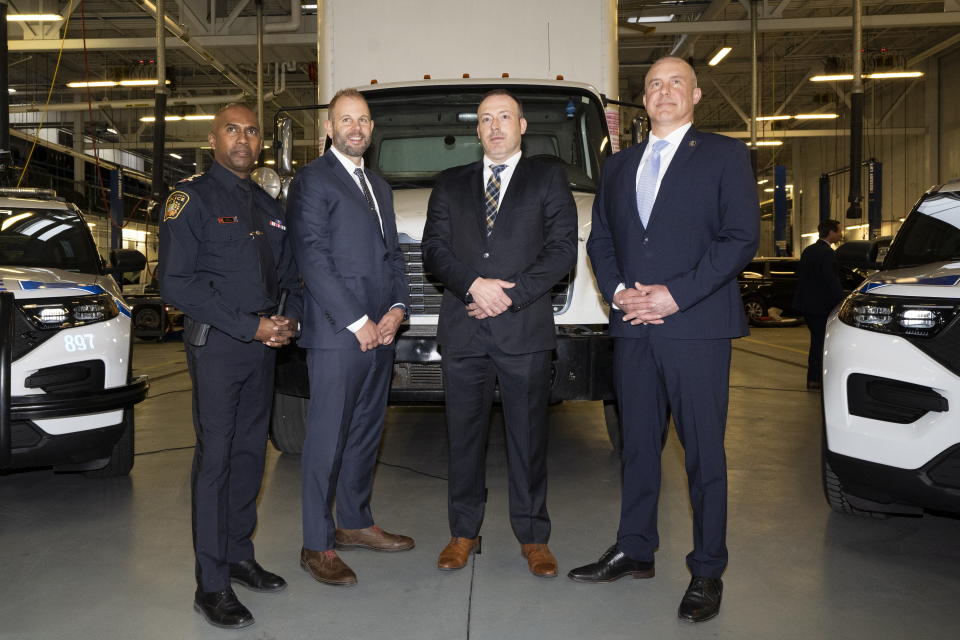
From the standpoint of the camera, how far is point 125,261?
5.32 meters

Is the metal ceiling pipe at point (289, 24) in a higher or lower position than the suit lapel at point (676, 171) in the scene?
higher

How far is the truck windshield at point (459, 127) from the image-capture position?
5652 millimetres

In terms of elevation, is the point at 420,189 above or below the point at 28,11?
below

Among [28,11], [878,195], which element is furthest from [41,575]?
[878,195]

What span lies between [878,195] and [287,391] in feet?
61.2

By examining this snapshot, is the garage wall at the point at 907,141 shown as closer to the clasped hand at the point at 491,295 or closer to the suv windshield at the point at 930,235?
the suv windshield at the point at 930,235

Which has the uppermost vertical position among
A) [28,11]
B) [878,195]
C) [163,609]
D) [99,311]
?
[28,11]

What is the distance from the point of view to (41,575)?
3574 millimetres

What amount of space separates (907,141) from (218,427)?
2692 centimetres

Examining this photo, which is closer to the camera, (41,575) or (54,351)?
(41,575)

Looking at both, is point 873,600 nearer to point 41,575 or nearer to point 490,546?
point 490,546

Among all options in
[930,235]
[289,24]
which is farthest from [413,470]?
[289,24]

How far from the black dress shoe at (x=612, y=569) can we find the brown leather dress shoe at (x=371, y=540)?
787 millimetres

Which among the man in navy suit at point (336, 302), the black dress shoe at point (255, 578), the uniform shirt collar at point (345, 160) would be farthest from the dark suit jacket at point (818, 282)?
the black dress shoe at point (255, 578)
